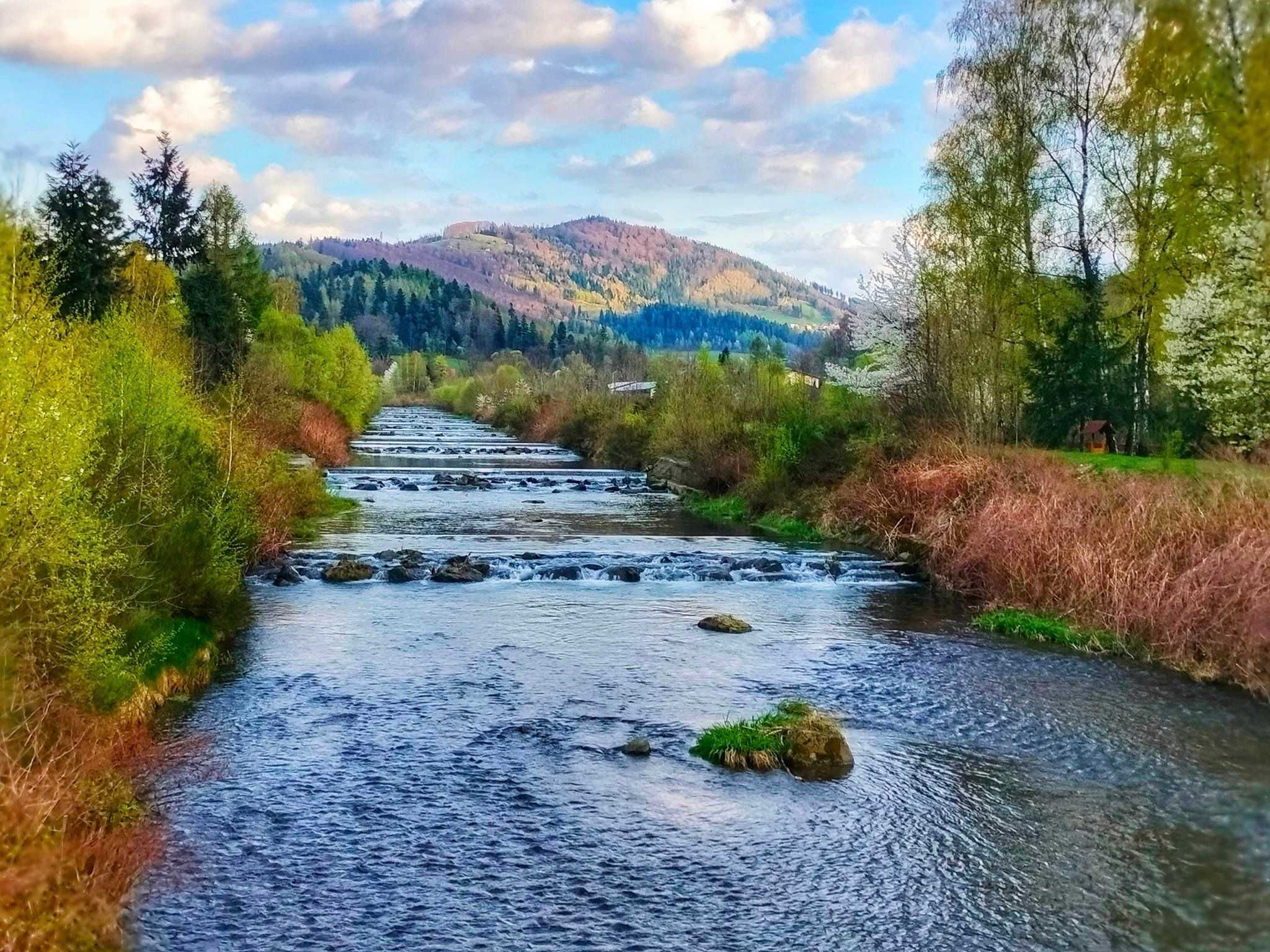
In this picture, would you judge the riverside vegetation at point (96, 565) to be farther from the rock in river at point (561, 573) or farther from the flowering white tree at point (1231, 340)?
the flowering white tree at point (1231, 340)

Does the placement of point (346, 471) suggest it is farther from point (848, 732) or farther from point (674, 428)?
point (848, 732)

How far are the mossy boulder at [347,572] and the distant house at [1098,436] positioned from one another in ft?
69.5

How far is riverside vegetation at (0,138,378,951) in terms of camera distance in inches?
302

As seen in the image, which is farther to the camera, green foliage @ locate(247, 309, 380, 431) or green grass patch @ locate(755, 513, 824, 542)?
green foliage @ locate(247, 309, 380, 431)

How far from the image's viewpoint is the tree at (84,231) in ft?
94.2

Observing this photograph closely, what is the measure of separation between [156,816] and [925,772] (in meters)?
7.72

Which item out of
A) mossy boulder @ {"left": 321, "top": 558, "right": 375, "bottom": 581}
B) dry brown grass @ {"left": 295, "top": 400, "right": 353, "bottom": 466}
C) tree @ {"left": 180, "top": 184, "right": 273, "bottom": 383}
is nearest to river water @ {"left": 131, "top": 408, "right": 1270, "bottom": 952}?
mossy boulder @ {"left": 321, "top": 558, "right": 375, "bottom": 581}

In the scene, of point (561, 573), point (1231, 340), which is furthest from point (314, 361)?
point (1231, 340)

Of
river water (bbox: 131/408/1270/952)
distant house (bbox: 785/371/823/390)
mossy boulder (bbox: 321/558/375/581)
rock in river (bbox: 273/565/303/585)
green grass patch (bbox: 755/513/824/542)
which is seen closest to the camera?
river water (bbox: 131/408/1270/952)

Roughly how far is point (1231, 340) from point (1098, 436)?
6.80m

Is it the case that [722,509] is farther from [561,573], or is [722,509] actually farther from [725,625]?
[725,625]

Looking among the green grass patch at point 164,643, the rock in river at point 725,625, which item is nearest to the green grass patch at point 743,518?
the rock in river at point 725,625

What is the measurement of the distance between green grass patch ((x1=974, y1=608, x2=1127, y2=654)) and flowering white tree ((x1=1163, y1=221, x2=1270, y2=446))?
6.91 meters

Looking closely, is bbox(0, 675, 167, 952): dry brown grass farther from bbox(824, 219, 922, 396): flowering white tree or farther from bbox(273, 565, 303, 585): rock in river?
bbox(824, 219, 922, 396): flowering white tree
